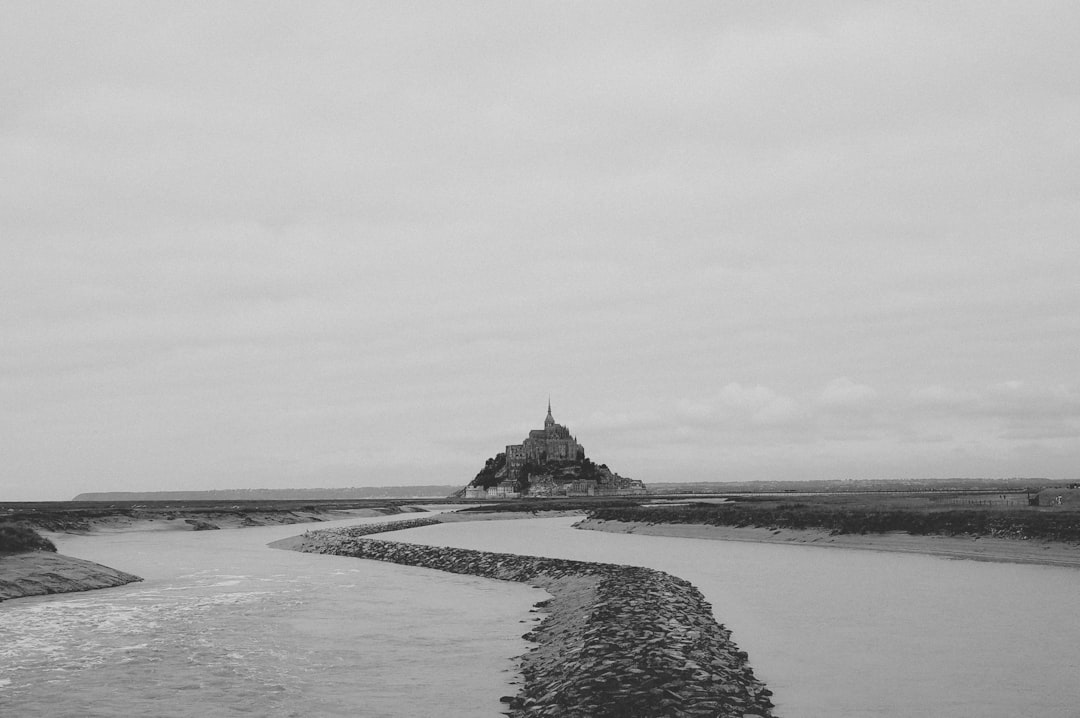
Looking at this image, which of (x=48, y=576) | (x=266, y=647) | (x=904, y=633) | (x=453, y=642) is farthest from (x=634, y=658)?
(x=48, y=576)

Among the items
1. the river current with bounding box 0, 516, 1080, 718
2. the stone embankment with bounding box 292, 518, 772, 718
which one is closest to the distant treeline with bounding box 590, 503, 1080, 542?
the river current with bounding box 0, 516, 1080, 718

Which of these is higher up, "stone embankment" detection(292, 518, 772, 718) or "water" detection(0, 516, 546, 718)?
"stone embankment" detection(292, 518, 772, 718)

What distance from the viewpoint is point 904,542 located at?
3978cm

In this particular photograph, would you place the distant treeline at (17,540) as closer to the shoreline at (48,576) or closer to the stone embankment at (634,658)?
the shoreline at (48,576)

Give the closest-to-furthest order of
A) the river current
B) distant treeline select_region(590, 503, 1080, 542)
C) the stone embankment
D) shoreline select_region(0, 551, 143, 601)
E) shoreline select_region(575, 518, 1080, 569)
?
the stone embankment < the river current < shoreline select_region(0, 551, 143, 601) < shoreline select_region(575, 518, 1080, 569) < distant treeline select_region(590, 503, 1080, 542)

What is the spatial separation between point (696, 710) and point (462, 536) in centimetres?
4914

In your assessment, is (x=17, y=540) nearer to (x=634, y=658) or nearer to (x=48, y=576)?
(x=48, y=576)

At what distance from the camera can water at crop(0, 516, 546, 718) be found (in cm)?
1325

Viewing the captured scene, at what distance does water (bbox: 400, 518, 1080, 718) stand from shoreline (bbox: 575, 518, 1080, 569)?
6.32 ft

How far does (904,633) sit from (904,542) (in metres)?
24.7

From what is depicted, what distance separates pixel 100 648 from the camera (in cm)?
1733

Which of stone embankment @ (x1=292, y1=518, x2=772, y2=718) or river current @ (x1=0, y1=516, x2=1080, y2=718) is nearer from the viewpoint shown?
stone embankment @ (x1=292, y1=518, x2=772, y2=718)

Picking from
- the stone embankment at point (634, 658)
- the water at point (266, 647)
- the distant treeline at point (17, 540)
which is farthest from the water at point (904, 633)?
the distant treeline at point (17, 540)

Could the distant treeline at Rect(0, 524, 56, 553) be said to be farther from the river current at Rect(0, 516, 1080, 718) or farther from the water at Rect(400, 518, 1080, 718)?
the water at Rect(400, 518, 1080, 718)
